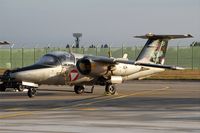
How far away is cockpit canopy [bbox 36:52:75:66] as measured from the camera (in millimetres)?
28491

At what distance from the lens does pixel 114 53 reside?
6762 cm

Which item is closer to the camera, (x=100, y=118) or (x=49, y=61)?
(x=100, y=118)

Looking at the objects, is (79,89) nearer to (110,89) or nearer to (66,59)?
(110,89)

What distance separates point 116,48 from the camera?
6756 cm

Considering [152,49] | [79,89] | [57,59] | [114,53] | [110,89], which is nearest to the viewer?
[57,59]

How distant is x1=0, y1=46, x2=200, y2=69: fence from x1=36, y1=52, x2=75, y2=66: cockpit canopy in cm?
3777

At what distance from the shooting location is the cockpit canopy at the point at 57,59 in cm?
2849

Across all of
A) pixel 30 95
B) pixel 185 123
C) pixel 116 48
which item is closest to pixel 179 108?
pixel 185 123

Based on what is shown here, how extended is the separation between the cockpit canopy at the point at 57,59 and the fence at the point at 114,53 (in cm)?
3777

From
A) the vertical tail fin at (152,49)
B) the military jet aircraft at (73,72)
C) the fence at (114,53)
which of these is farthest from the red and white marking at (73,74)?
the fence at (114,53)

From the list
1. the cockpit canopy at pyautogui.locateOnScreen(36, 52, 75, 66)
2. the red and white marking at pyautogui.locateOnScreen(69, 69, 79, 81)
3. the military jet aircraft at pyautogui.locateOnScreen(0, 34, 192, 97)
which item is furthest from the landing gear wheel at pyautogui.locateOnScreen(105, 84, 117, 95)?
the cockpit canopy at pyautogui.locateOnScreen(36, 52, 75, 66)

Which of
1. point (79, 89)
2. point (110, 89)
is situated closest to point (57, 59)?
point (79, 89)

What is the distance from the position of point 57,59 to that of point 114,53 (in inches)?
1537

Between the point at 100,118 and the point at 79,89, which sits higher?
the point at 79,89
